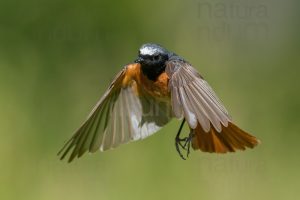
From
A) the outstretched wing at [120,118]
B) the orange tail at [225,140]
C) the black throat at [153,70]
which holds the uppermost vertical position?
the black throat at [153,70]

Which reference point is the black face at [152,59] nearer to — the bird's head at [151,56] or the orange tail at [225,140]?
the bird's head at [151,56]

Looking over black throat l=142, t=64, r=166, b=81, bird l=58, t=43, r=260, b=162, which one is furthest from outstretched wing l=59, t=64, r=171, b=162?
black throat l=142, t=64, r=166, b=81

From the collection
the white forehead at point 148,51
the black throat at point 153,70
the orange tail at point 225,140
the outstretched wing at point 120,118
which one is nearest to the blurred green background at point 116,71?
the outstretched wing at point 120,118

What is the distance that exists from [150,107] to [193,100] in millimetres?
850


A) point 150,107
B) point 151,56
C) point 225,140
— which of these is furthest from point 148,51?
point 225,140

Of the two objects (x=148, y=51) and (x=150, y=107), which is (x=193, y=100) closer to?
(x=148, y=51)

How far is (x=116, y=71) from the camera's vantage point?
6152 mm

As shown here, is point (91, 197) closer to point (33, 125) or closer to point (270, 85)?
point (33, 125)

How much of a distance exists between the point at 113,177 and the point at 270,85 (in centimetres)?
167

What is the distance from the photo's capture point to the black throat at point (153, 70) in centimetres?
442

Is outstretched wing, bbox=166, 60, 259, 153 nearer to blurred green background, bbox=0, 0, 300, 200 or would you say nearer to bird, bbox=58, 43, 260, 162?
bird, bbox=58, 43, 260, 162

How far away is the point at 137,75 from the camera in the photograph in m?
4.55

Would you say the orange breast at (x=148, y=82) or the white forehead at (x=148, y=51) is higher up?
the white forehead at (x=148, y=51)

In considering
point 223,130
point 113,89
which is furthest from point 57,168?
point 223,130
